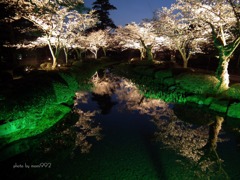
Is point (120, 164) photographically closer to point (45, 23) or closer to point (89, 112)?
point (89, 112)

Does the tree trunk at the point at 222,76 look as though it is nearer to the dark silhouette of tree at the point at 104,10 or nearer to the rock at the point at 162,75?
the rock at the point at 162,75

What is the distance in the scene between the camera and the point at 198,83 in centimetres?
1408

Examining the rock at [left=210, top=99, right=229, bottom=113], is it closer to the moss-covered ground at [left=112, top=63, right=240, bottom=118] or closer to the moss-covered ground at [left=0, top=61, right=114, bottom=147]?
the moss-covered ground at [left=112, top=63, right=240, bottom=118]

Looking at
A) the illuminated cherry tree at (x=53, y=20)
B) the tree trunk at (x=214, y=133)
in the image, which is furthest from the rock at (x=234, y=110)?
the illuminated cherry tree at (x=53, y=20)

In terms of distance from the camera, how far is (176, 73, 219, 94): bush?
13.4 metres

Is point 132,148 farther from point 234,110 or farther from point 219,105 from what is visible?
point 219,105

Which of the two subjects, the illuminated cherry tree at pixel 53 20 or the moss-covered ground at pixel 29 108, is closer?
the moss-covered ground at pixel 29 108

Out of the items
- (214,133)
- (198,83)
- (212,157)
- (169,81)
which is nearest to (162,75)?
(169,81)

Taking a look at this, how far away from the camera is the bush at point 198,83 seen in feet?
44.0

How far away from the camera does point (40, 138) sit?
8.73 m

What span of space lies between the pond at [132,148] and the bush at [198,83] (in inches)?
82.6

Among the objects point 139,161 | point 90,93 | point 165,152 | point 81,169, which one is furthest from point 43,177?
point 90,93

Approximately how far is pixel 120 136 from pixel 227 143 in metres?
4.87

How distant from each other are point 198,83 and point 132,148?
28.9 feet
